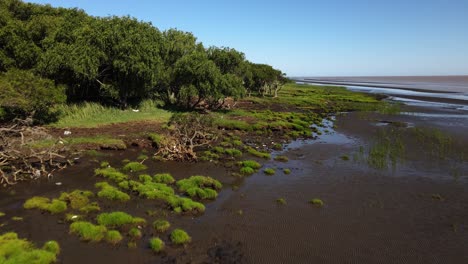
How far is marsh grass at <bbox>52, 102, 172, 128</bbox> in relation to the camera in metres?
37.2

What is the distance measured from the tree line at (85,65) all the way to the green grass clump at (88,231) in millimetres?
19001

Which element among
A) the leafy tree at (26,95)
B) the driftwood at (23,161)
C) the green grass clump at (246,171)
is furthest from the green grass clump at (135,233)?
the leafy tree at (26,95)

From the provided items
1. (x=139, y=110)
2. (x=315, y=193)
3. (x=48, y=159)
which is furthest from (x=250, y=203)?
(x=139, y=110)

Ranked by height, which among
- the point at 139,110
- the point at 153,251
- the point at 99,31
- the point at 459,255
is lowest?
the point at 459,255

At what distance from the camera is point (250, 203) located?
20.4 metres

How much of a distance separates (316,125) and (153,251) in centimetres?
3876

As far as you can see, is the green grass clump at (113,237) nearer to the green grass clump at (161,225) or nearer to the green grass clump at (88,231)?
the green grass clump at (88,231)

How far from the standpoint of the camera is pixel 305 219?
18375 mm

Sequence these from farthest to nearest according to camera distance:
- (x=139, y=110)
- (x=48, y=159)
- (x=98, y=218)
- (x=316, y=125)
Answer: (x=316, y=125), (x=139, y=110), (x=48, y=159), (x=98, y=218)

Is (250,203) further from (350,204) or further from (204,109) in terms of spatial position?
(204,109)

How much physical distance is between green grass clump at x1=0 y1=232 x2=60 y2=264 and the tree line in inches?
747

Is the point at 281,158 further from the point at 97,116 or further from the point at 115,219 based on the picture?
the point at 97,116

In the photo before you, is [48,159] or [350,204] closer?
[350,204]

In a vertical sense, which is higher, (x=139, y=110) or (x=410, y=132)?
(x=139, y=110)
